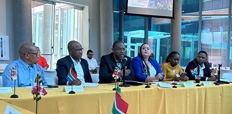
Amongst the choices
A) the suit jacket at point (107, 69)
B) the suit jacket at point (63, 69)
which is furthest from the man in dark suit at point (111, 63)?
the suit jacket at point (63, 69)

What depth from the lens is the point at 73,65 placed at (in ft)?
9.34

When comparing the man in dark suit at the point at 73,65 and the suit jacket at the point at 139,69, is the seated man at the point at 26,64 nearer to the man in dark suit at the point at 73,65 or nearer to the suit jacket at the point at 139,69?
the man in dark suit at the point at 73,65

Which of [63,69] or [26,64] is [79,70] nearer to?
[63,69]

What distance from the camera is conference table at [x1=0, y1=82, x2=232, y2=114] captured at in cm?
187

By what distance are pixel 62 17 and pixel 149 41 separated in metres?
3.82

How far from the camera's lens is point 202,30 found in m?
9.31

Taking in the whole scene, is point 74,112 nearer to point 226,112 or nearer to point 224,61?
point 226,112

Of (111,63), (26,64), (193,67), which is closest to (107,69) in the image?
(111,63)

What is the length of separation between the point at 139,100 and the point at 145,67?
914 mm

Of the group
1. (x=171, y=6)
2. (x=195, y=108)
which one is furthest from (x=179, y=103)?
(x=171, y=6)

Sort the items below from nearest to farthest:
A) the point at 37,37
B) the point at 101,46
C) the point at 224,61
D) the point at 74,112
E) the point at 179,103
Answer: the point at 74,112 < the point at 179,103 < the point at 37,37 < the point at 101,46 < the point at 224,61

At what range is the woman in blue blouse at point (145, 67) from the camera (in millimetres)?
3041

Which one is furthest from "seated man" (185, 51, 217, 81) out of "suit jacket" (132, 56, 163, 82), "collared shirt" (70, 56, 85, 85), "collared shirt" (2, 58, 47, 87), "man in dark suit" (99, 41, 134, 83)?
"collared shirt" (2, 58, 47, 87)

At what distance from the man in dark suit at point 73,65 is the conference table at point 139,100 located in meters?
0.41
